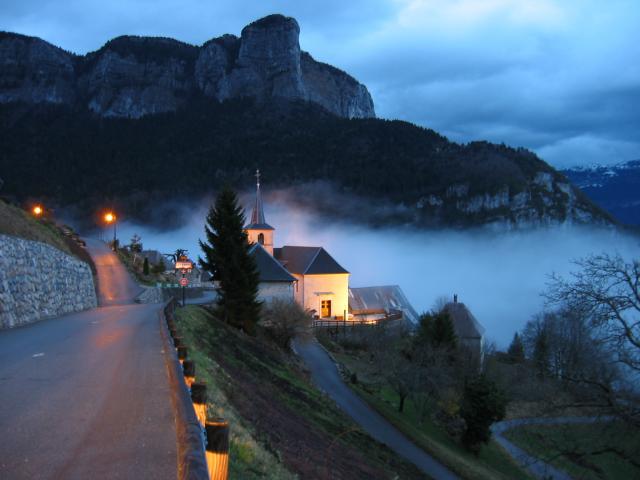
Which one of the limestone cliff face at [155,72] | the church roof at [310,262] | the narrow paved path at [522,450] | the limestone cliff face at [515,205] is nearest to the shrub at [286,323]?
the narrow paved path at [522,450]

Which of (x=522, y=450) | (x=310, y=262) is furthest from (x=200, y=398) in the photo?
(x=310, y=262)

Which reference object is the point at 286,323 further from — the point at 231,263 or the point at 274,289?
the point at 274,289

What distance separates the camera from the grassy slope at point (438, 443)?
2391cm

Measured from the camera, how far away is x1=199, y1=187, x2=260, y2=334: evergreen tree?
31.8m

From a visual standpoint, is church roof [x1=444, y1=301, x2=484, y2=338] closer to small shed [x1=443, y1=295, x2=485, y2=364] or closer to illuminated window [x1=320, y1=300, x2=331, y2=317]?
small shed [x1=443, y1=295, x2=485, y2=364]

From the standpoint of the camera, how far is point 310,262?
57.4m

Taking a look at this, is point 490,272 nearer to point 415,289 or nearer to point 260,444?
point 415,289

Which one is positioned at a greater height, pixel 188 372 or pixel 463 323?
pixel 188 372

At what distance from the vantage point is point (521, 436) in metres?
32.7

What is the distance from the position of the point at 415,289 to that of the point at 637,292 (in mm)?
111732

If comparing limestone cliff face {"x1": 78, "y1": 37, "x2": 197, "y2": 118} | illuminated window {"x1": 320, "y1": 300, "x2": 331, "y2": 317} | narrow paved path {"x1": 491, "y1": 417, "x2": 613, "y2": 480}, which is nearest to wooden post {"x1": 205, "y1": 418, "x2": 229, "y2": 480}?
narrow paved path {"x1": 491, "y1": 417, "x2": 613, "y2": 480}

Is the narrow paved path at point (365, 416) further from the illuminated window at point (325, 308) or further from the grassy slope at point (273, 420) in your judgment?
the illuminated window at point (325, 308)

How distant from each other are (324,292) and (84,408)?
49.0 metres

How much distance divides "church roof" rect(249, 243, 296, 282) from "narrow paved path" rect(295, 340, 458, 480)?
12096 millimetres
